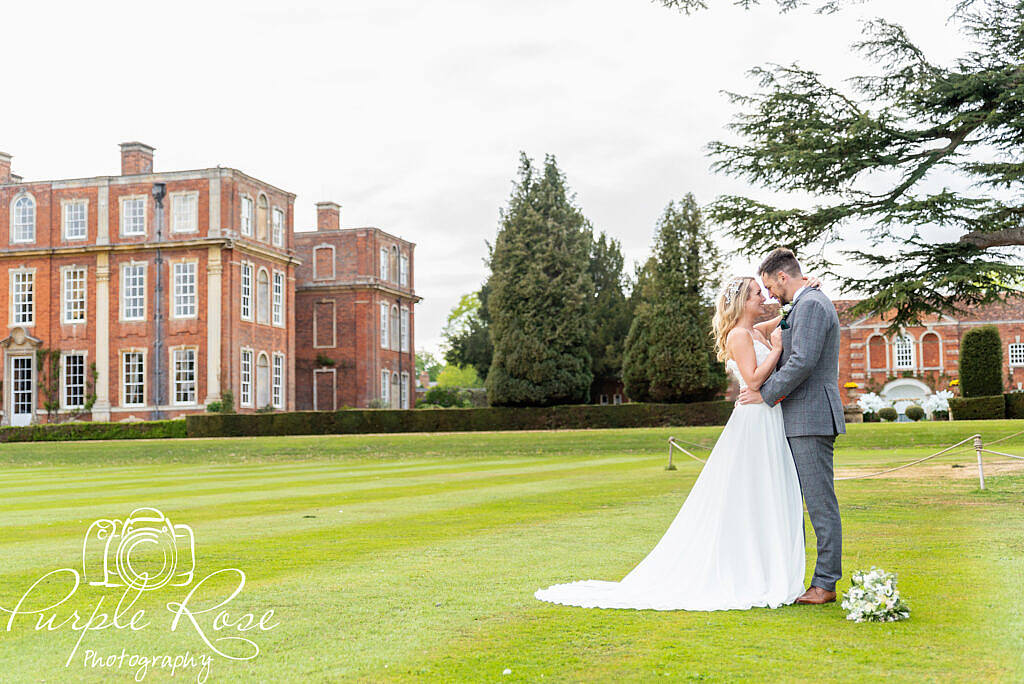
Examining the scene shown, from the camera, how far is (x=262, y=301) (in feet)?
159

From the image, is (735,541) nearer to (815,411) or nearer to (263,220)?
(815,411)

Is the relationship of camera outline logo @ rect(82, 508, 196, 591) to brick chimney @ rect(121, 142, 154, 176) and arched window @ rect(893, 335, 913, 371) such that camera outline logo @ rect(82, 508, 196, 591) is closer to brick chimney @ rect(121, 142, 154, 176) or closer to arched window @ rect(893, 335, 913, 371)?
brick chimney @ rect(121, 142, 154, 176)

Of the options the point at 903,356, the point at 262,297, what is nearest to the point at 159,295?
the point at 262,297

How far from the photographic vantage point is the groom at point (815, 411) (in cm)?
563

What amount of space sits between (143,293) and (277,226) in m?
6.95

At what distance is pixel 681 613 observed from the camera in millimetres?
5504

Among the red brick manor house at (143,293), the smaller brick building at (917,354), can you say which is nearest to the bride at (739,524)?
the red brick manor house at (143,293)

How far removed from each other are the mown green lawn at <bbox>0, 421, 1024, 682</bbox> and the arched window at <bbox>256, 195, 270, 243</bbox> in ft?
109

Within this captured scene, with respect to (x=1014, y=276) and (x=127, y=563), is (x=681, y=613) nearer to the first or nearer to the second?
(x=127, y=563)

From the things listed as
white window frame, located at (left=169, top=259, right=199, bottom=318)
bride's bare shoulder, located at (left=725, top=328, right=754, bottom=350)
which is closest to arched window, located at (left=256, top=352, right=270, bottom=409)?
white window frame, located at (left=169, top=259, right=199, bottom=318)

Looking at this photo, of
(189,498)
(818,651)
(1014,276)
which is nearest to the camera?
(818,651)

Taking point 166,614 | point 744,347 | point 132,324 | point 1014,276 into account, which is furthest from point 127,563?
point 132,324

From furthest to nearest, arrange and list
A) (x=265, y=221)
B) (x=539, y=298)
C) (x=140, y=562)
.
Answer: (x=265, y=221) < (x=539, y=298) < (x=140, y=562)

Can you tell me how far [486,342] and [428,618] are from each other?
5288 centimetres
